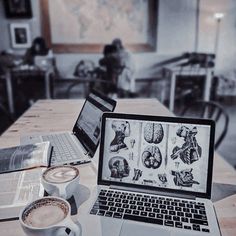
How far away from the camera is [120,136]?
30.0 inches

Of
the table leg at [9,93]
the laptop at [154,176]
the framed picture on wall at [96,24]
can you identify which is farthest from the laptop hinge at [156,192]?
the framed picture on wall at [96,24]

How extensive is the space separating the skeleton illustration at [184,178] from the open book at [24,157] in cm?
40

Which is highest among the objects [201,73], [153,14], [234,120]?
[153,14]

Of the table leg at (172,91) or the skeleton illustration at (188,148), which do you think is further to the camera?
the table leg at (172,91)

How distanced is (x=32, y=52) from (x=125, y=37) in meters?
1.38

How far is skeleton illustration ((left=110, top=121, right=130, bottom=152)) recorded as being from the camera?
0.76 meters

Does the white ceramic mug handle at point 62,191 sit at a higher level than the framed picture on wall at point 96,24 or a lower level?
lower

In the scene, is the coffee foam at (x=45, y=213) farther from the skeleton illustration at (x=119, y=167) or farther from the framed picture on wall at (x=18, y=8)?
the framed picture on wall at (x=18, y=8)

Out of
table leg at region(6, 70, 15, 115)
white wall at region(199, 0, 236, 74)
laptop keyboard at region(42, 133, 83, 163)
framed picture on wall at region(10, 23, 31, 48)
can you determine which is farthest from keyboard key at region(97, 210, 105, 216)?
white wall at region(199, 0, 236, 74)

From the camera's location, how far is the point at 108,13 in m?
4.01

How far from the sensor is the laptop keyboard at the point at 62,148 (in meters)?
0.94

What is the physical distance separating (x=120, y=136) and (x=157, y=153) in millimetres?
113

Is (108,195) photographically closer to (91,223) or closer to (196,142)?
(91,223)

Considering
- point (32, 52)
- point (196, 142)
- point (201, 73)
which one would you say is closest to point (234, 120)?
point (201, 73)
